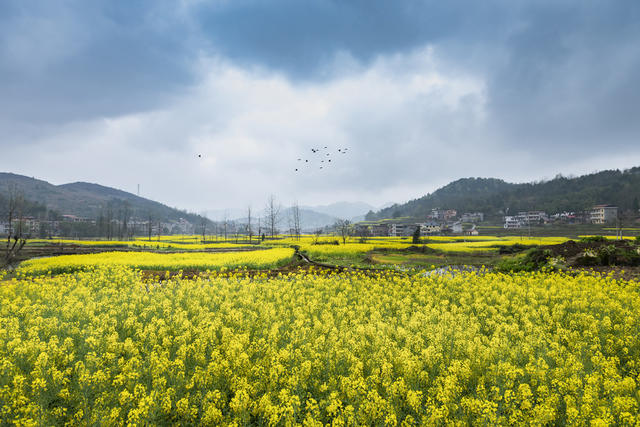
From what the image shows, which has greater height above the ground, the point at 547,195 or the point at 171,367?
the point at 547,195

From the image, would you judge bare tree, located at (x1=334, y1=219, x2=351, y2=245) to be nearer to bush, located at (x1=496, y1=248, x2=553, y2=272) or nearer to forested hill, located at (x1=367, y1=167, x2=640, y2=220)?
bush, located at (x1=496, y1=248, x2=553, y2=272)

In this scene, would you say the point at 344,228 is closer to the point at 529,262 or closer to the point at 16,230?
the point at 529,262

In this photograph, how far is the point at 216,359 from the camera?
6.05m

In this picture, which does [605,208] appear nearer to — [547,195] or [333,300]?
[547,195]

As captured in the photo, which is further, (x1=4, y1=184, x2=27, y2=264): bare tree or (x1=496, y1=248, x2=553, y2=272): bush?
(x1=496, y1=248, x2=553, y2=272): bush

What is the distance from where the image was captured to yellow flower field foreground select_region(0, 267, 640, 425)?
4438mm

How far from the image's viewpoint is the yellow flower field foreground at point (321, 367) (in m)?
4.44

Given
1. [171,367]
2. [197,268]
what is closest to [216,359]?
[171,367]

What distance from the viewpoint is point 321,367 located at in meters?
5.79

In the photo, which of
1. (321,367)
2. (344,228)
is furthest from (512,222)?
(321,367)

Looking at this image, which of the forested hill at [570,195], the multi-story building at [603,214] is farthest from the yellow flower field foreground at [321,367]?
the forested hill at [570,195]

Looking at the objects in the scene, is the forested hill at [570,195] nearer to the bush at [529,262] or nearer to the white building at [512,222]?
the white building at [512,222]

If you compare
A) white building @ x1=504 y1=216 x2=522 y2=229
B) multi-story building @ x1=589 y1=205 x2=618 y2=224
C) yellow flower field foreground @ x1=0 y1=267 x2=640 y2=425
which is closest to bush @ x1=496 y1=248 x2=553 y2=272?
yellow flower field foreground @ x1=0 y1=267 x2=640 y2=425

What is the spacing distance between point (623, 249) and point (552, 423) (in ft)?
76.5
